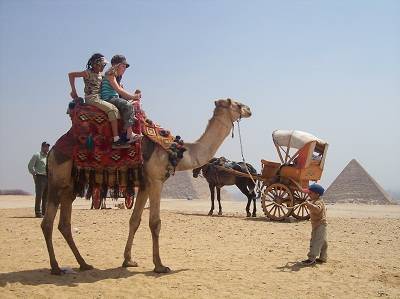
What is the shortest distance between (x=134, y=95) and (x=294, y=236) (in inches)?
242

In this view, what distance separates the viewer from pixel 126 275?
6809 mm

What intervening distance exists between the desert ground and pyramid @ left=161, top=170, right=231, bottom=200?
33216 mm

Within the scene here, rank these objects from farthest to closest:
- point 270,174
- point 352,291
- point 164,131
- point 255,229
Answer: point 270,174 → point 255,229 → point 164,131 → point 352,291

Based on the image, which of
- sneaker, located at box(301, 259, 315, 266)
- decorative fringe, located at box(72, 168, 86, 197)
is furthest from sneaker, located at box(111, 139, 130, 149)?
sneaker, located at box(301, 259, 315, 266)

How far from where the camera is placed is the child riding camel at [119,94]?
6910 millimetres

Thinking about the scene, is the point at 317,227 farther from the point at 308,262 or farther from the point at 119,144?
the point at 119,144

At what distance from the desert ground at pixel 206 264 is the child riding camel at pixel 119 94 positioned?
209cm

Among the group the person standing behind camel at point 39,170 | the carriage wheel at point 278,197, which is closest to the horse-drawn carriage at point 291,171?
the carriage wheel at point 278,197

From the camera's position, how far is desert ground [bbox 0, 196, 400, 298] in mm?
6020

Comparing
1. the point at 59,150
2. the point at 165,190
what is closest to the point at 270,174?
the point at 59,150

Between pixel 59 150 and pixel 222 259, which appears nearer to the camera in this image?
pixel 59 150

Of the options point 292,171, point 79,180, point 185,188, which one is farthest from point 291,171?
point 185,188

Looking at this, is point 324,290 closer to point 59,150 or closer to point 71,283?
point 71,283

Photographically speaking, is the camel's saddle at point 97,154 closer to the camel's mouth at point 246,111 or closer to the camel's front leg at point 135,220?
the camel's front leg at point 135,220
